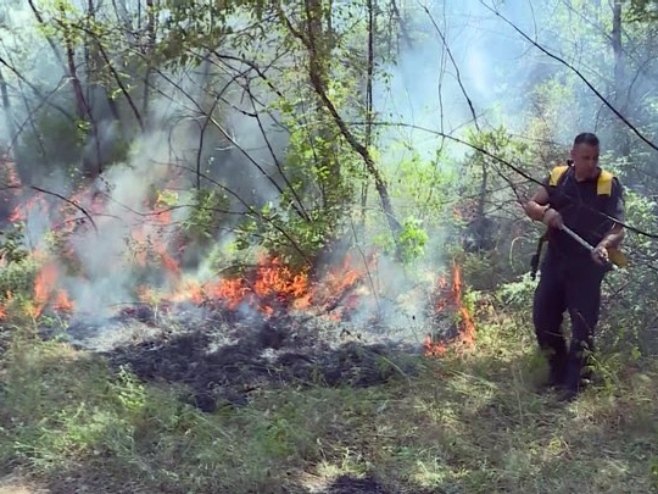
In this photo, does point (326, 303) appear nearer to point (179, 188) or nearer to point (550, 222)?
point (550, 222)

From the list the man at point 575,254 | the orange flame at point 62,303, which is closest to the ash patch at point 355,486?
the man at point 575,254

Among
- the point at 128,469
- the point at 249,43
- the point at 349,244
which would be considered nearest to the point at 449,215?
the point at 349,244

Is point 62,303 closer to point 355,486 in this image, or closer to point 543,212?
point 355,486

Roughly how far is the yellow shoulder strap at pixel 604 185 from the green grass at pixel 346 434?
126cm

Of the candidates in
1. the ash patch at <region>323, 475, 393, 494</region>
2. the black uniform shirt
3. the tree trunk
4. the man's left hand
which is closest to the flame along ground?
the black uniform shirt

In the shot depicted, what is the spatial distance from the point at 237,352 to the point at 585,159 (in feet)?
10.3

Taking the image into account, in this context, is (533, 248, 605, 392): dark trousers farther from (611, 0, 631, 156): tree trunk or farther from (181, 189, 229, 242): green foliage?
(181, 189, 229, 242): green foliage

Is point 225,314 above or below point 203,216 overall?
below

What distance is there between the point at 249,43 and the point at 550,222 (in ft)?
11.3

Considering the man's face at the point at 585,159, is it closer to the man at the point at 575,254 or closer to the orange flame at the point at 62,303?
the man at the point at 575,254

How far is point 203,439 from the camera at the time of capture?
173 inches

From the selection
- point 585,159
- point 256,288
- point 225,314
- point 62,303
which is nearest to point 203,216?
point 256,288

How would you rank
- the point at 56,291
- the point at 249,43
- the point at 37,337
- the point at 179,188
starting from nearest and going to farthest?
1. the point at 37,337
2. the point at 249,43
3. the point at 56,291
4. the point at 179,188

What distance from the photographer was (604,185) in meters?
4.64
